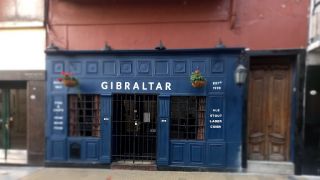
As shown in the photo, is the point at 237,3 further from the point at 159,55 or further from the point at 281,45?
the point at 159,55

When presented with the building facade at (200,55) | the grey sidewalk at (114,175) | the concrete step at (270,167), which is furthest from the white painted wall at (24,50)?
the concrete step at (270,167)

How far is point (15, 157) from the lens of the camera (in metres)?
9.11

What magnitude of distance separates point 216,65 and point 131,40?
8.05ft

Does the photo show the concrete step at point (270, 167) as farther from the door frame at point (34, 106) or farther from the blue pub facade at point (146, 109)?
the door frame at point (34, 106)

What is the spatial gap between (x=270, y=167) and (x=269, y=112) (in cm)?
145

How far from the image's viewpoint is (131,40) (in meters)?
8.46

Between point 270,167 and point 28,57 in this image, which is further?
point 28,57

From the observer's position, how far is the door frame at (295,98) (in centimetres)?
776

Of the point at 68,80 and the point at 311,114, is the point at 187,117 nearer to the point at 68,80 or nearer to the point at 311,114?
the point at 311,114

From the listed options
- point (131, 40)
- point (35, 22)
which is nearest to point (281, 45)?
point (131, 40)

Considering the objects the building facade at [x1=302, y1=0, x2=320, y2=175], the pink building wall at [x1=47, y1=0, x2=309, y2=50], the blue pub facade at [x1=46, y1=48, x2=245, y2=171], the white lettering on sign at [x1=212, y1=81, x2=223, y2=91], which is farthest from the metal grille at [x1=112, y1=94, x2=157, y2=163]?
the building facade at [x1=302, y1=0, x2=320, y2=175]

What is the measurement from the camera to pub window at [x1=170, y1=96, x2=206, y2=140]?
8242mm

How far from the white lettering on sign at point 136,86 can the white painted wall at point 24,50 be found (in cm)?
199

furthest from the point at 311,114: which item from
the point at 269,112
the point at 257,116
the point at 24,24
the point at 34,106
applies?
the point at 24,24
